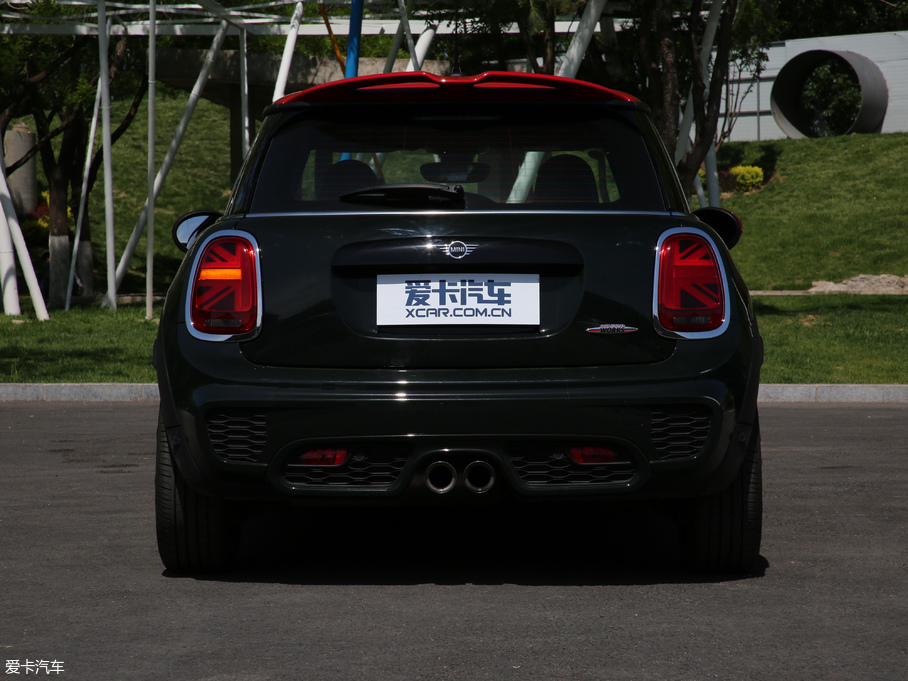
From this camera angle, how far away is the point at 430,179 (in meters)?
3.80

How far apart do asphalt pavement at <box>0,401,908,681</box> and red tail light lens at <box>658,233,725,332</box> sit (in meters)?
0.71

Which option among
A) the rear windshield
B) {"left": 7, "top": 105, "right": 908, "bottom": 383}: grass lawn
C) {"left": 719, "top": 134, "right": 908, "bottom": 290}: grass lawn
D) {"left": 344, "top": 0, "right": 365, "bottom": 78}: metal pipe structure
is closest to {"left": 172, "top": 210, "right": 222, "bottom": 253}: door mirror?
the rear windshield

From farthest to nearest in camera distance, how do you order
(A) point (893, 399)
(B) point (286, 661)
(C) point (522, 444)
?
1. (A) point (893, 399)
2. (C) point (522, 444)
3. (B) point (286, 661)

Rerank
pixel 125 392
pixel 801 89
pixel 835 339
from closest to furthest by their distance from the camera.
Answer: pixel 125 392, pixel 835 339, pixel 801 89

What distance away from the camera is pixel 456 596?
12.1 ft

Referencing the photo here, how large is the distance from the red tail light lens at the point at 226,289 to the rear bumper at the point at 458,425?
74 mm

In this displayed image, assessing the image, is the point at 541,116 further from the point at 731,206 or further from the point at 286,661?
the point at 731,206

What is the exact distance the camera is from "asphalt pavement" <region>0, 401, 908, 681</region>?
3.01 meters

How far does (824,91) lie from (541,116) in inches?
1713

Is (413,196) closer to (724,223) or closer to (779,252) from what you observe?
(724,223)

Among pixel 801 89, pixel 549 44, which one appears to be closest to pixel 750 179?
pixel 801 89

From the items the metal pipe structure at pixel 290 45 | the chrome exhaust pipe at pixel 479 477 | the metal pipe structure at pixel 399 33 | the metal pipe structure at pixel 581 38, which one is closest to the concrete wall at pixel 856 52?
the metal pipe structure at pixel 399 33

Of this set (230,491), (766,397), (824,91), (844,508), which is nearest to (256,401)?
(230,491)

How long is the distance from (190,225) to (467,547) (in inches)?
65.3
